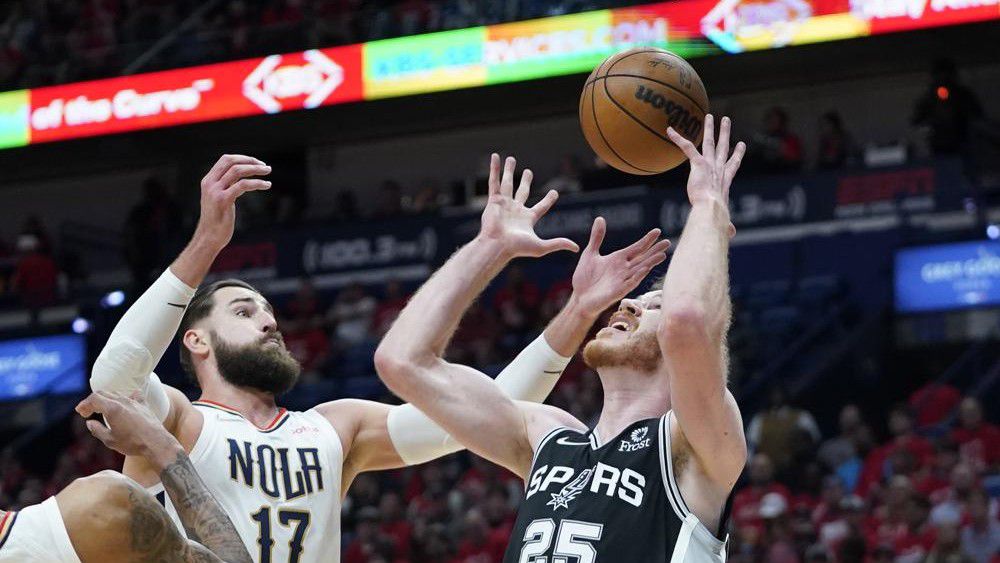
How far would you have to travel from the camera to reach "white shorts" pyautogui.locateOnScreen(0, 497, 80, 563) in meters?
3.41

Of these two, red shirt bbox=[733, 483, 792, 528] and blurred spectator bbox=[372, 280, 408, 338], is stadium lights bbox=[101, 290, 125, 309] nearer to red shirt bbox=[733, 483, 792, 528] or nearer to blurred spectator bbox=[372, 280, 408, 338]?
blurred spectator bbox=[372, 280, 408, 338]

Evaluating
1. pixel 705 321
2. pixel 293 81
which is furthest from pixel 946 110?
pixel 705 321

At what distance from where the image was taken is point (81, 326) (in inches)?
702

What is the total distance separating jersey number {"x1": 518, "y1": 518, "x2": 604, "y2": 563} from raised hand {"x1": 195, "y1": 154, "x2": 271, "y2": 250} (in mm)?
1308

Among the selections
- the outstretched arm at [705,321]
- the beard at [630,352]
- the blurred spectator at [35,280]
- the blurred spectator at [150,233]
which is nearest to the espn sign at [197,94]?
the blurred spectator at [150,233]

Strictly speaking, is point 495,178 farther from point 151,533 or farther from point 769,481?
point 769,481

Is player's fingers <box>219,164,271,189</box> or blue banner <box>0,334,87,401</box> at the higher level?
player's fingers <box>219,164,271,189</box>

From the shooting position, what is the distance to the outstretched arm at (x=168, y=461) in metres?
3.92

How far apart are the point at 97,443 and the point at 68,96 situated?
476 centimetres

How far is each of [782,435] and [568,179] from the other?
18.8 ft

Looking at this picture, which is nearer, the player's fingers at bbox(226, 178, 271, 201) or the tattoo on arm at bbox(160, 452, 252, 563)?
the tattoo on arm at bbox(160, 452, 252, 563)

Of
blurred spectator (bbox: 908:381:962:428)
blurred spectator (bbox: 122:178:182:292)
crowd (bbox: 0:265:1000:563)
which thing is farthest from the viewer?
blurred spectator (bbox: 122:178:182:292)

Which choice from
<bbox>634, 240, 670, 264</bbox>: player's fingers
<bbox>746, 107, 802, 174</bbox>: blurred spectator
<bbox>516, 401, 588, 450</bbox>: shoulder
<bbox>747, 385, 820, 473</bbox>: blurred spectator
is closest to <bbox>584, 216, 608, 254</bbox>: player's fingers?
<bbox>634, 240, 670, 264</bbox>: player's fingers

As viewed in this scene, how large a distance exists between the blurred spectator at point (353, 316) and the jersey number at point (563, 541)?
11590 millimetres
